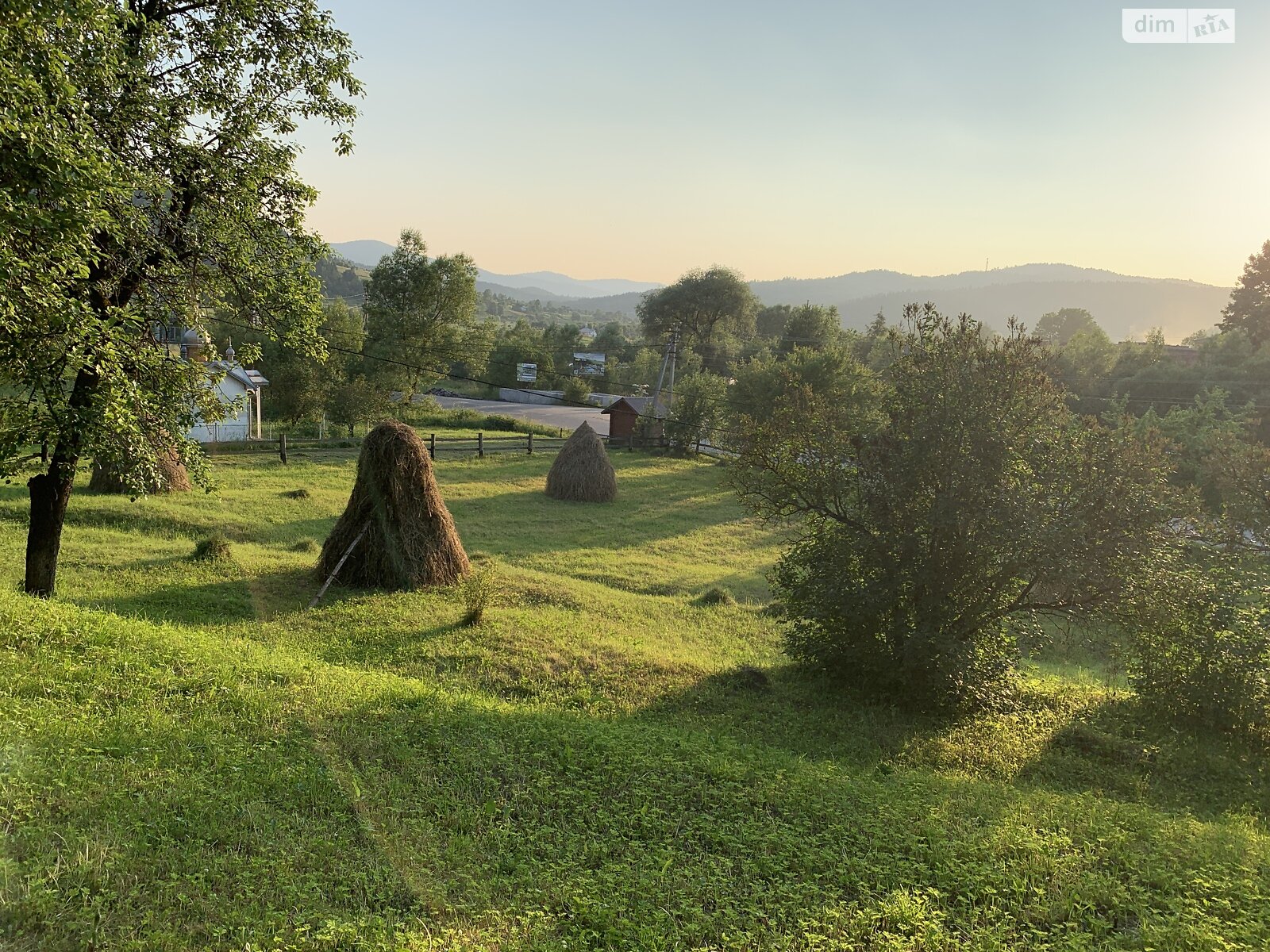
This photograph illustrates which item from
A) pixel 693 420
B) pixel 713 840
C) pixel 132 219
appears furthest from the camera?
pixel 693 420

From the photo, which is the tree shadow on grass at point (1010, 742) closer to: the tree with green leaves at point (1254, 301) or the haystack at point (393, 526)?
the haystack at point (393, 526)

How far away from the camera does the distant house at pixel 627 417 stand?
4072 centimetres

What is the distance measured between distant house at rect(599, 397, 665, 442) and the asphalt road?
532 centimetres

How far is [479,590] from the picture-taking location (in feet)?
37.0

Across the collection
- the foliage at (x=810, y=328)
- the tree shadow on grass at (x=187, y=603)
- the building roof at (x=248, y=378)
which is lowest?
the tree shadow on grass at (x=187, y=603)

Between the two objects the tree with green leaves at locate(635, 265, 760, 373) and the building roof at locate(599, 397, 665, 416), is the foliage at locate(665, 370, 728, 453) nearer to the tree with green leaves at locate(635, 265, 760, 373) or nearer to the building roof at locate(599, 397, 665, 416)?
the building roof at locate(599, 397, 665, 416)

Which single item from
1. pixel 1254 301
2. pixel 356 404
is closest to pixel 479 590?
pixel 356 404

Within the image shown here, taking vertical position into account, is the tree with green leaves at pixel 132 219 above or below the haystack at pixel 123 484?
above

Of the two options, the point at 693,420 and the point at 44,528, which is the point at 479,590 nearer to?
the point at 44,528

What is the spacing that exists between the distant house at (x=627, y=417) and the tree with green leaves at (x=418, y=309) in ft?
38.0

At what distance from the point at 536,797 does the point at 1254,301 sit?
198ft

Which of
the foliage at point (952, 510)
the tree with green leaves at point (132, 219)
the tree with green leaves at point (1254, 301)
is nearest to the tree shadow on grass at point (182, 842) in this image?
the tree with green leaves at point (132, 219)

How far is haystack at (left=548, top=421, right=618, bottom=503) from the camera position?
25.1 meters

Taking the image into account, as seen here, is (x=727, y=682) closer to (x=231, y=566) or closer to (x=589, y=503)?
(x=231, y=566)
